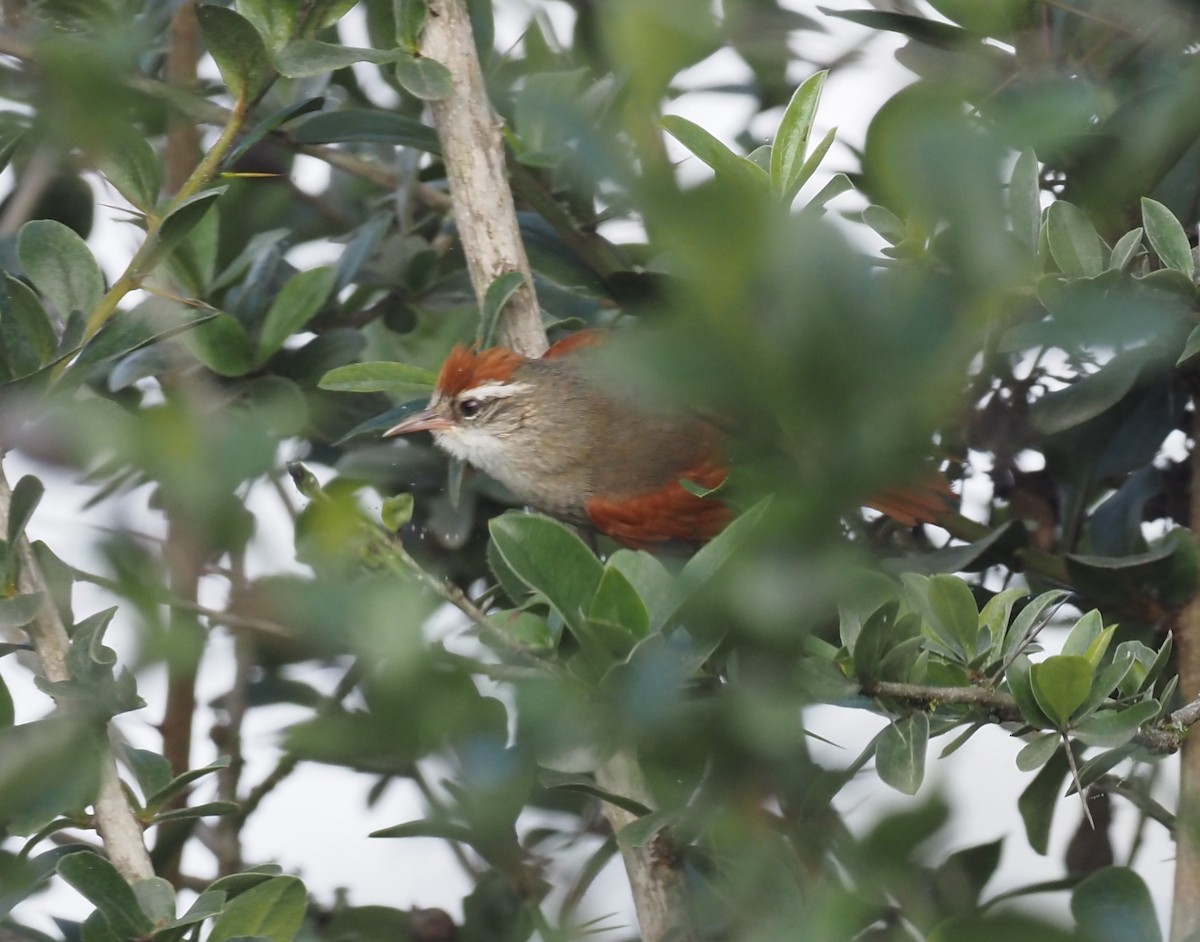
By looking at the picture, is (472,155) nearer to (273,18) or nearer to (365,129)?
(365,129)

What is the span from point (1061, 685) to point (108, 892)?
93 cm

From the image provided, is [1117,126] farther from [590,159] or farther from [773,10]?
[590,159]

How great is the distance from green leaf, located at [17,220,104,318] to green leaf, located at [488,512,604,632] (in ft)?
2.03

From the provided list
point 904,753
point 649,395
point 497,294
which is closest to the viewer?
point 649,395

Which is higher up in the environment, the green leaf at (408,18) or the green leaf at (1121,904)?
the green leaf at (408,18)

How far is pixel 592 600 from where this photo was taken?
1.18 meters

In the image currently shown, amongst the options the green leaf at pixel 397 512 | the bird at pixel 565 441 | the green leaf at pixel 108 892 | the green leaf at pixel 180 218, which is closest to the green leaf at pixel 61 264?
the green leaf at pixel 180 218

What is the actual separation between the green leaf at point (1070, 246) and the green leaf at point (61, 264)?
1097mm

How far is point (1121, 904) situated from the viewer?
3.91 feet

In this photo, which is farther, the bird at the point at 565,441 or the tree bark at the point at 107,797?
the bird at the point at 565,441

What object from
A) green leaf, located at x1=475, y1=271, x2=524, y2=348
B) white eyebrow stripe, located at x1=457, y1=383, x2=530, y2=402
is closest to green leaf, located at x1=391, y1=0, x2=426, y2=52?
green leaf, located at x1=475, y1=271, x2=524, y2=348

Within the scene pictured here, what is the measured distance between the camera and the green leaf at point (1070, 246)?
1609 millimetres

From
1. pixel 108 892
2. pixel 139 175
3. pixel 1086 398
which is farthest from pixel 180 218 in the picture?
pixel 1086 398

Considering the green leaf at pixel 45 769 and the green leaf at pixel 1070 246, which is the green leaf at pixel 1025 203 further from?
the green leaf at pixel 45 769
